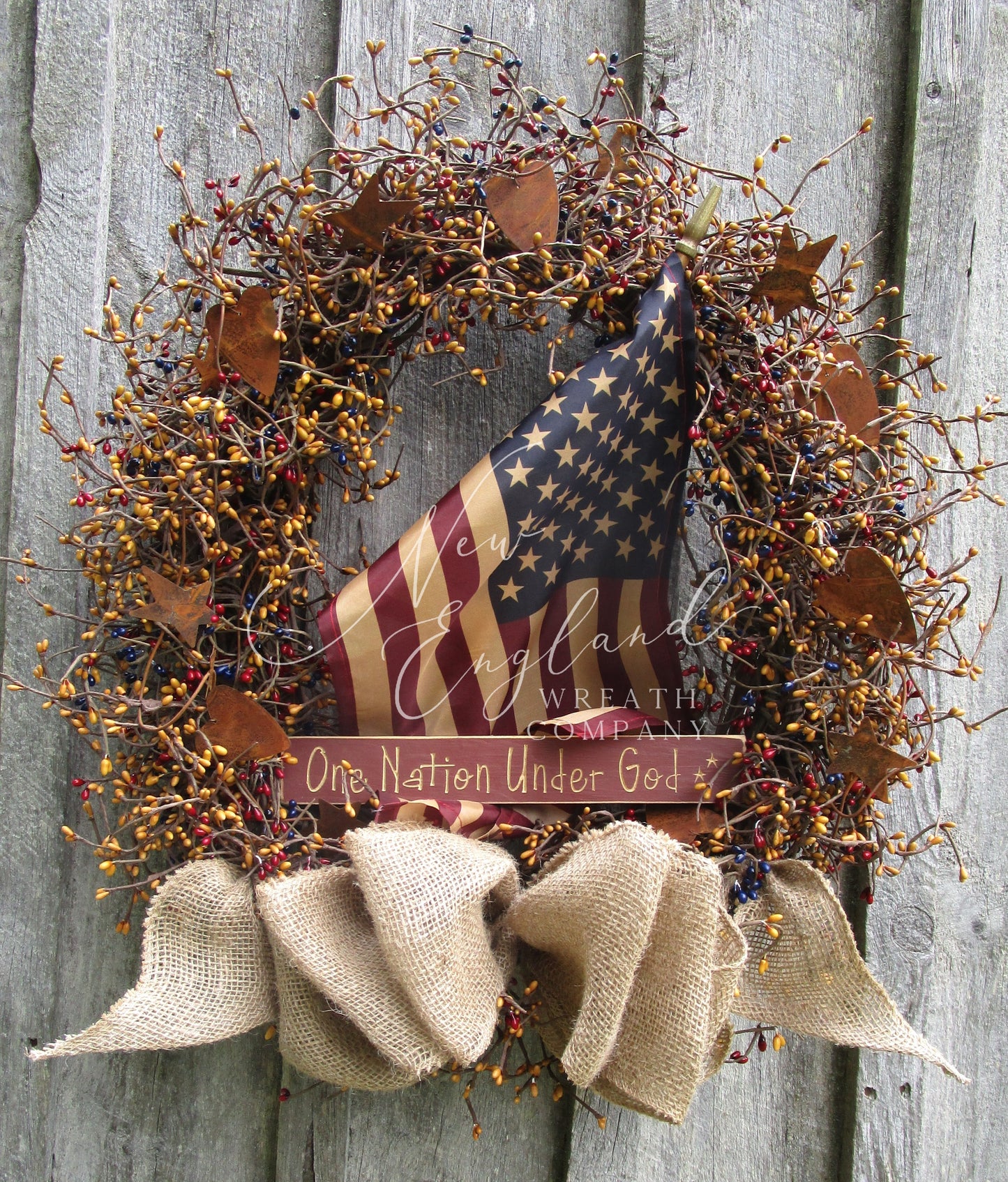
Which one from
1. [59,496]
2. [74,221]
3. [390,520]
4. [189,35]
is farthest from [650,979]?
[189,35]

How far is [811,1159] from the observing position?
1.09 metres

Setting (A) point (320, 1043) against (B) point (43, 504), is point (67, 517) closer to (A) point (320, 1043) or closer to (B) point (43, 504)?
(B) point (43, 504)

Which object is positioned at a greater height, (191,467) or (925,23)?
(925,23)

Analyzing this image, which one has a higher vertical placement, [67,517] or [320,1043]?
[67,517]

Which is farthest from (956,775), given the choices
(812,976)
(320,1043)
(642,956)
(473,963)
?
(320,1043)

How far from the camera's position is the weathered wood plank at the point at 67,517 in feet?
3.34

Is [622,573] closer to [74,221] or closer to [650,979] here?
[650,979]

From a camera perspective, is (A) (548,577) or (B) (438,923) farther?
(A) (548,577)

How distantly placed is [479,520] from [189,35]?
706mm

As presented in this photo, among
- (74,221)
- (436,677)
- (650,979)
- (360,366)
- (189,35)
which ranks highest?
(189,35)

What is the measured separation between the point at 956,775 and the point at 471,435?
2.43 ft

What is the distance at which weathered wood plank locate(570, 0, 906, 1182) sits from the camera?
3.52 ft

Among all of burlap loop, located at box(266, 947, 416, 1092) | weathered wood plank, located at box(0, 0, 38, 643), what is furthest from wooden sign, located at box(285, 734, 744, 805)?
weathered wood plank, located at box(0, 0, 38, 643)

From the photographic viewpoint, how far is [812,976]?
0.89 m
